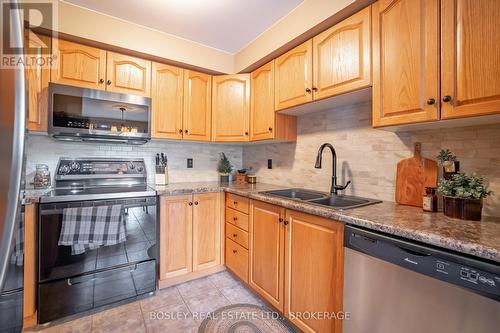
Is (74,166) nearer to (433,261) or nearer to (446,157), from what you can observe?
(433,261)

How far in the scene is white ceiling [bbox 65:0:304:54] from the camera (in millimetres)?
1713

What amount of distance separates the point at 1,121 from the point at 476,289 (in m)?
1.33

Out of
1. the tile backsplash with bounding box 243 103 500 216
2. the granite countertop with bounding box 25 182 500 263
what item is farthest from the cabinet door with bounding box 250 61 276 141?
the granite countertop with bounding box 25 182 500 263

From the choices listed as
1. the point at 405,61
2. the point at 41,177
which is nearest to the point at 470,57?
the point at 405,61

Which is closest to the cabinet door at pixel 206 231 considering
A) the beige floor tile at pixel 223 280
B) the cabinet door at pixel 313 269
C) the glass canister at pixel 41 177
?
the beige floor tile at pixel 223 280

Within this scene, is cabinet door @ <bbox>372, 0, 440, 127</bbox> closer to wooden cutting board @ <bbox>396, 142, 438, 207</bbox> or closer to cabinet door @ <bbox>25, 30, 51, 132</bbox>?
wooden cutting board @ <bbox>396, 142, 438, 207</bbox>

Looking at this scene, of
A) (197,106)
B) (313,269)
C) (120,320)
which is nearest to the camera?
(313,269)

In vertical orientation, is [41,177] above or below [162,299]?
above

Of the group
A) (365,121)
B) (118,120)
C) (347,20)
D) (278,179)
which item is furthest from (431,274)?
(118,120)

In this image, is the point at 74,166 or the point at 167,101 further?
the point at 167,101

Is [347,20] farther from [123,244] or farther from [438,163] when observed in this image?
[123,244]

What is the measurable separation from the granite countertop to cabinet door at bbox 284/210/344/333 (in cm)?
8

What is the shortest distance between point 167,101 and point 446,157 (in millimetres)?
2232

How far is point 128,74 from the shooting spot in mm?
2039
